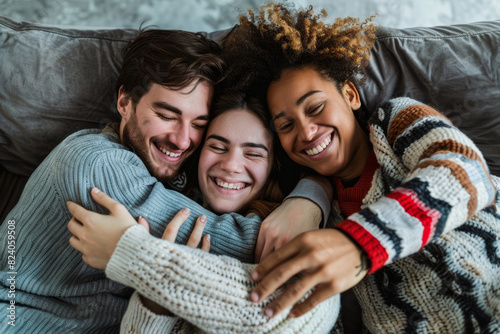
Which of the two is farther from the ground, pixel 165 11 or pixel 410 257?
pixel 165 11

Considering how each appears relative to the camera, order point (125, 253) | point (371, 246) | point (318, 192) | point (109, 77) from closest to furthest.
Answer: point (371, 246), point (125, 253), point (318, 192), point (109, 77)

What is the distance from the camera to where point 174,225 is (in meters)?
1.07

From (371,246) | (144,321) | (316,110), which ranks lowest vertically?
(144,321)

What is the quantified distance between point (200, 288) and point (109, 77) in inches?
40.0

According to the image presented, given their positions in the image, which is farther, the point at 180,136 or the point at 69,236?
the point at 180,136

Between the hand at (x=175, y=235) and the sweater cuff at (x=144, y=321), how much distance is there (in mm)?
22

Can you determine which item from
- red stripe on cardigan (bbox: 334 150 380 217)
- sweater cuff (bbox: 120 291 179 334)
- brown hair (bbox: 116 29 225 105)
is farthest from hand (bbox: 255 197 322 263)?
brown hair (bbox: 116 29 225 105)

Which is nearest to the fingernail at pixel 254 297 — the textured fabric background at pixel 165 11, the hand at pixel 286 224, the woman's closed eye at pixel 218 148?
the hand at pixel 286 224

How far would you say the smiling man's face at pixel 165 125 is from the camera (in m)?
1.33

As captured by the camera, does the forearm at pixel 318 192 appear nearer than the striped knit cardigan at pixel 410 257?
No

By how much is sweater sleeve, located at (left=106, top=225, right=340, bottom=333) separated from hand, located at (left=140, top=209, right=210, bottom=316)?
98mm

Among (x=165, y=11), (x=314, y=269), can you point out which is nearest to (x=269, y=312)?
(x=314, y=269)

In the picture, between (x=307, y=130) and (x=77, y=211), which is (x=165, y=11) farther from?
(x=77, y=211)

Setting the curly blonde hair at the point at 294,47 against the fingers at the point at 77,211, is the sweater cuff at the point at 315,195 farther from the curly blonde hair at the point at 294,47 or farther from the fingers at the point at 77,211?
the fingers at the point at 77,211
